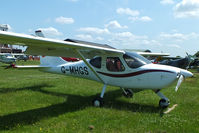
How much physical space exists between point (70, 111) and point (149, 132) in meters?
2.73

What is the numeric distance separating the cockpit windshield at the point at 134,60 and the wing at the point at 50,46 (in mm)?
274

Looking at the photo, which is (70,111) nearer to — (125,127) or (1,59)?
(125,127)

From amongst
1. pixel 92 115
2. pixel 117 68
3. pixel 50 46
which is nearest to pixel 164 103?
pixel 117 68

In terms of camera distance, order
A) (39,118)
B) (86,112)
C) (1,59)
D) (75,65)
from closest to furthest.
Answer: (39,118) < (86,112) < (75,65) < (1,59)

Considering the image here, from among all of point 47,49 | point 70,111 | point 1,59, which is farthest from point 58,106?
point 1,59

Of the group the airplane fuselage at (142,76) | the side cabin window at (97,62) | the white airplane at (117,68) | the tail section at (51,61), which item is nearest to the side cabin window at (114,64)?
the white airplane at (117,68)

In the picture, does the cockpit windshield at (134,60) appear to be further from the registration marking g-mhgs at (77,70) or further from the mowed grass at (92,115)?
the registration marking g-mhgs at (77,70)

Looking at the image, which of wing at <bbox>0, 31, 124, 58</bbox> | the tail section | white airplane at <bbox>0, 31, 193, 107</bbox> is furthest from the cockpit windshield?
the tail section

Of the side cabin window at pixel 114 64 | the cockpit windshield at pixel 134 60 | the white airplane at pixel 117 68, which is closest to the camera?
the white airplane at pixel 117 68

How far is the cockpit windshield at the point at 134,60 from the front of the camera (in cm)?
653

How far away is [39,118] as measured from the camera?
5.20 m

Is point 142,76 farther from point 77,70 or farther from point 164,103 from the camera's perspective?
point 77,70

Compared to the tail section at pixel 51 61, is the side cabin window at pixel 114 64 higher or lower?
higher

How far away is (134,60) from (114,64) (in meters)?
0.82
